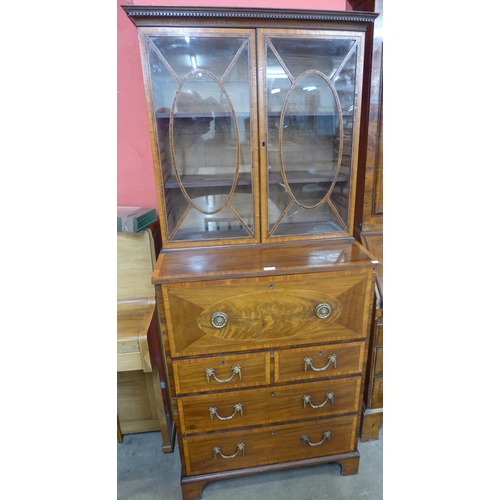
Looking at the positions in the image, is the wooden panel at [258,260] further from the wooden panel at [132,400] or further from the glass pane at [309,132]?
the wooden panel at [132,400]

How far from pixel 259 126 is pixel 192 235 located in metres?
0.52

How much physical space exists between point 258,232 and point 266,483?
1183 millimetres

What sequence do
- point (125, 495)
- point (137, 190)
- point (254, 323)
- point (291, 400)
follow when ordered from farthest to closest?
point (137, 190)
point (125, 495)
point (291, 400)
point (254, 323)

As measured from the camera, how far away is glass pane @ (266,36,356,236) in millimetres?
1231

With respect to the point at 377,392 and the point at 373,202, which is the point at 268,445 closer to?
the point at 377,392

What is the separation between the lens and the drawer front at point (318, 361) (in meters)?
1.30

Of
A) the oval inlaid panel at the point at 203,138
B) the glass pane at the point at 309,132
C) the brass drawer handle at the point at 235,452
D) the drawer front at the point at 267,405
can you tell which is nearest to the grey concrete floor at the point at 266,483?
the brass drawer handle at the point at 235,452

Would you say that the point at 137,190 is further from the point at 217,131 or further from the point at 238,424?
the point at 238,424

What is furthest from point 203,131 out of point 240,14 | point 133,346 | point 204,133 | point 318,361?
point 318,361

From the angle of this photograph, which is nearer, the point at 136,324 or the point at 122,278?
the point at 136,324

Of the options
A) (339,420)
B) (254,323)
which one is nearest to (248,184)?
(254,323)

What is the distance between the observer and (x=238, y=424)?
4.48 ft

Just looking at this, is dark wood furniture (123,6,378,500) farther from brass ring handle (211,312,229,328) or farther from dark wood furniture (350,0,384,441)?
dark wood furniture (350,0,384,441)

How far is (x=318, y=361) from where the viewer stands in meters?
1.33
